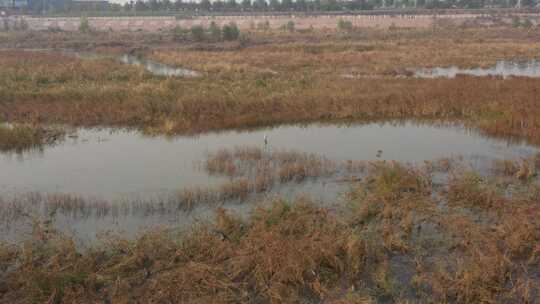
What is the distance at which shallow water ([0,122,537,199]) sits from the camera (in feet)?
31.3

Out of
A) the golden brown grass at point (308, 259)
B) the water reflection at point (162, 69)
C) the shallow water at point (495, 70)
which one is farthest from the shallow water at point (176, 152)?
the shallow water at point (495, 70)

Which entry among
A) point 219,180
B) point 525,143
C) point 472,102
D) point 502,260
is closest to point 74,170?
point 219,180

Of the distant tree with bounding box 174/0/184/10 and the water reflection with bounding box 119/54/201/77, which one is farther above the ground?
the distant tree with bounding box 174/0/184/10

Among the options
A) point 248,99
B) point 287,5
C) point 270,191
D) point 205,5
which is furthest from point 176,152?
point 205,5

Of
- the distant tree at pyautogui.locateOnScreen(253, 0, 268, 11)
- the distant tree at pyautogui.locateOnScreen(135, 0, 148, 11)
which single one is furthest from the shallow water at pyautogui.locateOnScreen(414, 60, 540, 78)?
the distant tree at pyautogui.locateOnScreen(135, 0, 148, 11)

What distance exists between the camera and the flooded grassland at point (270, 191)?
5.77 metres

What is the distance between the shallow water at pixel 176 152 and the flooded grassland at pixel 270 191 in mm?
67

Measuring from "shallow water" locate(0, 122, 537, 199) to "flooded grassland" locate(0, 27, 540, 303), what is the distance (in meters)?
0.07

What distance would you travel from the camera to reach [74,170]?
34.1 ft

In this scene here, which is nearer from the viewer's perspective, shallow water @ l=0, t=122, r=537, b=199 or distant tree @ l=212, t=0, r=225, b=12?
shallow water @ l=0, t=122, r=537, b=199

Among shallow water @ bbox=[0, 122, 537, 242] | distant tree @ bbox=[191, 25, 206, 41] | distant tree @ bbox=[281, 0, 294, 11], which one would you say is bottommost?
shallow water @ bbox=[0, 122, 537, 242]

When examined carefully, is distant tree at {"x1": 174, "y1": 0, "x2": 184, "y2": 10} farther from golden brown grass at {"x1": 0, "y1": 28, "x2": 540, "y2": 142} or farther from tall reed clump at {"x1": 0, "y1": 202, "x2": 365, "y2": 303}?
tall reed clump at {"x1": 0, "y1": 202, "x2": 365, "y2": 303}

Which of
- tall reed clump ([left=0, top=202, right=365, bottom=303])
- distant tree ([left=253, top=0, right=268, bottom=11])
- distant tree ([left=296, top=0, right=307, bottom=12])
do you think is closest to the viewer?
tall reed clump ([left=0, top=202, right=365, bottom=303])

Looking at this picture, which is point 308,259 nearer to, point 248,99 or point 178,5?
point 248,99
